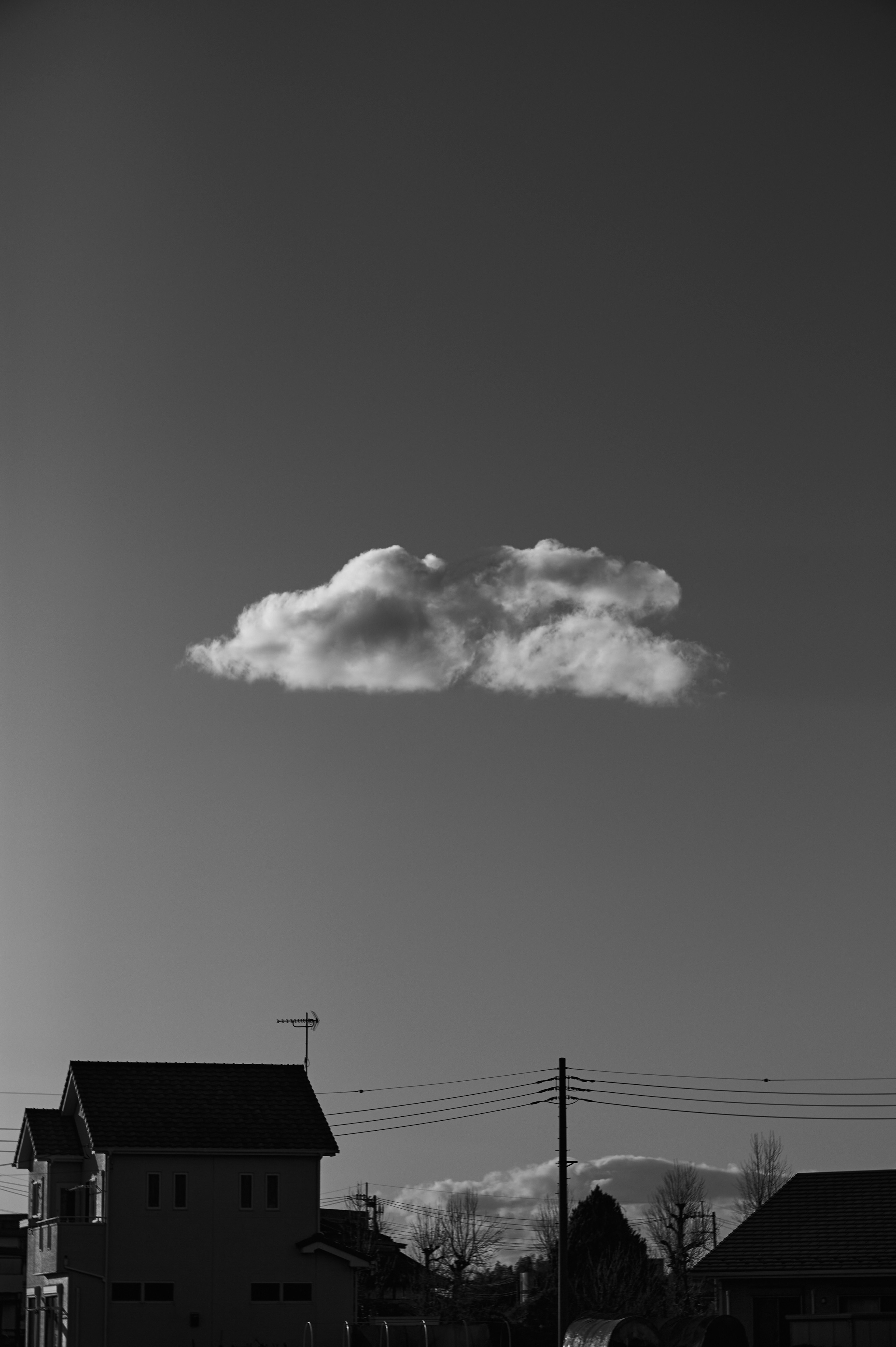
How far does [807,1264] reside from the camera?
136 feet

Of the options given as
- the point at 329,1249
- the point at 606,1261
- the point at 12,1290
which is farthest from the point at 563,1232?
the point at 606,1261

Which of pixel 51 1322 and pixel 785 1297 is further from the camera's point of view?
pixel 51 1322

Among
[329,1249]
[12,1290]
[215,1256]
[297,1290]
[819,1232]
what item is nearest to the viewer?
[819,1232]

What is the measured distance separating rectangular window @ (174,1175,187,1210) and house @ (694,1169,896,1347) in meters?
15.7

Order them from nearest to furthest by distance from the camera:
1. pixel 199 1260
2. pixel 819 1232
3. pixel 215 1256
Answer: pixel 819 1232 → pixel 199 1260 → pixel 215 1256

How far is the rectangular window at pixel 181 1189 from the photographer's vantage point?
50.2m

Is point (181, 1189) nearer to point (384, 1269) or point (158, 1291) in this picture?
point (158, 1291)

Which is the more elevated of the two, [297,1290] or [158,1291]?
[158,1291]

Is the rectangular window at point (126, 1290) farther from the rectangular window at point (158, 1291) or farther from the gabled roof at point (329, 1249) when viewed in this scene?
the gabled roof at point (329, 1249)

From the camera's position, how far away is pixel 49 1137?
53000 mm

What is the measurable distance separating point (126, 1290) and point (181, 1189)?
10.4 feet

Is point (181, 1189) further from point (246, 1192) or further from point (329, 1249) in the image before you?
point (329, 1249)

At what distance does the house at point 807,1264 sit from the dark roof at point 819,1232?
30mm

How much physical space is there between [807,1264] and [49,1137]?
79.4 ft
